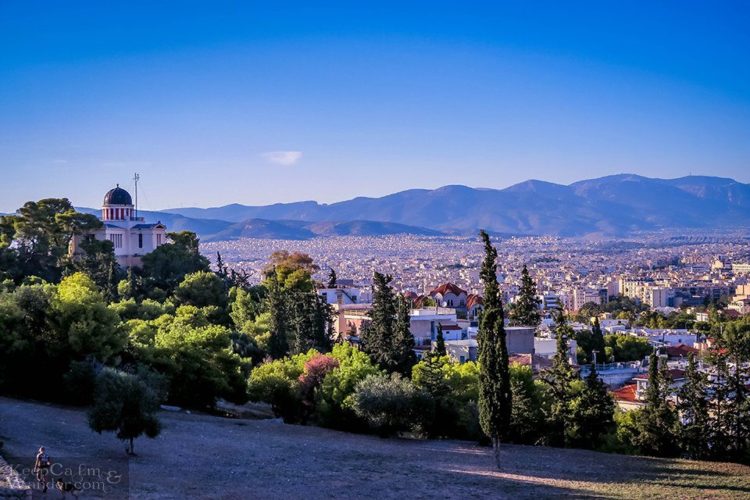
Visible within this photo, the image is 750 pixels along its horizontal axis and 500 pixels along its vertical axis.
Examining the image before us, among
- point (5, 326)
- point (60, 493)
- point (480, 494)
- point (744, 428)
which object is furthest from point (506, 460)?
point (5, 326)

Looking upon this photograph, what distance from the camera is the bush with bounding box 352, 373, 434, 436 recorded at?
2928cm

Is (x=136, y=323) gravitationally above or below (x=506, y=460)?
above

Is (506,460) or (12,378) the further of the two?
(12,378)

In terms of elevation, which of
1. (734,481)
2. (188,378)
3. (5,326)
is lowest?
(734,481)

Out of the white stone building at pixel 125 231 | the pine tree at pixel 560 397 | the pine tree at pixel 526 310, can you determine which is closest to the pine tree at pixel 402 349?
the pine tree at pixel 560 397

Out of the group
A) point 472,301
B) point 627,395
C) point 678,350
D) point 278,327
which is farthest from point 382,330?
point 472,301

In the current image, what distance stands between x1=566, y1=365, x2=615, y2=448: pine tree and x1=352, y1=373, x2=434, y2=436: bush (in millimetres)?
4826

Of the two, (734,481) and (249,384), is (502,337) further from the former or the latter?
(249,384)

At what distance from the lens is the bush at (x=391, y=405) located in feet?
96.1

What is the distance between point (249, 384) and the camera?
1352 inches

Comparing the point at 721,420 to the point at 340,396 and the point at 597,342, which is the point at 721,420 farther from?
the point at 597,342

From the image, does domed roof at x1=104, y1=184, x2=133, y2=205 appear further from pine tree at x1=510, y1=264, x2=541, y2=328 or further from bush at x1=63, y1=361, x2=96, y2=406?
bush at x1=63, y1=361, x2=96, y2=406

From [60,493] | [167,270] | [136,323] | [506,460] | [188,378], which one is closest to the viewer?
[60,493]

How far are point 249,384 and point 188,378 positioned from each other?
269 cm
